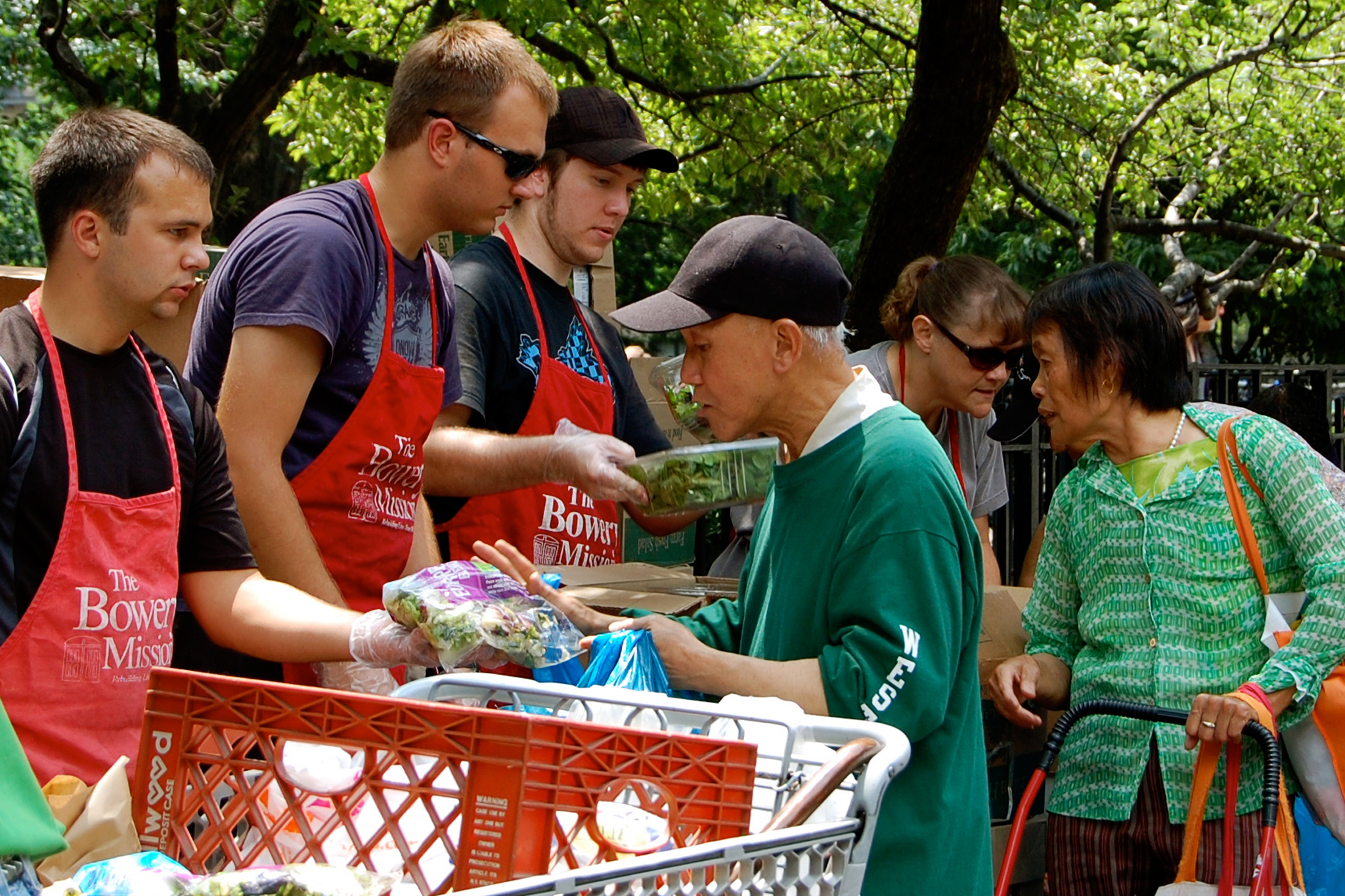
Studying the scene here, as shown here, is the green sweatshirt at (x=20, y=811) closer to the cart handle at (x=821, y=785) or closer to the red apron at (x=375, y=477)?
the cart handle at (x=821, y=785)

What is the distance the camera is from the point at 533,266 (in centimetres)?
374

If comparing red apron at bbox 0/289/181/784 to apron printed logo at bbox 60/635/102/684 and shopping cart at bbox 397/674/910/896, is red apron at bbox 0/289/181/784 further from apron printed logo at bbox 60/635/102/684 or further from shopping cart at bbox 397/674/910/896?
shopping cart at bbox 397/674/910/896

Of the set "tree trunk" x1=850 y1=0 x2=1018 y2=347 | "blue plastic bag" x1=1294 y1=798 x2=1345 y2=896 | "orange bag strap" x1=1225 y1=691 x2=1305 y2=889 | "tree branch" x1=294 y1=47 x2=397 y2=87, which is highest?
"tree branch" x1=294 y1=47 x2=397 y2=87

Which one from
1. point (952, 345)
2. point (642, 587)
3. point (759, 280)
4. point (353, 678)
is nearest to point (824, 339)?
point (759, 280)

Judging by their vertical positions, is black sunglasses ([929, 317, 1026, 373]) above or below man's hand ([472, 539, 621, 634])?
above

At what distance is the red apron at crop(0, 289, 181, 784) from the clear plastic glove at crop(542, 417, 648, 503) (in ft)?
2.95

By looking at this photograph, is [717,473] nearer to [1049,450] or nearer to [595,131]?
[595,131]

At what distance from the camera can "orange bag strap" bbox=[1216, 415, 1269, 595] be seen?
10.8 feet

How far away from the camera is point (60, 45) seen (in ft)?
29.7

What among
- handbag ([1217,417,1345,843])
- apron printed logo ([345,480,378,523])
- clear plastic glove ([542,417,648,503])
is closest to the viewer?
clear plastic glove ([542,417,648,503])

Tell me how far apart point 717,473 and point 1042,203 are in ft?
27.6

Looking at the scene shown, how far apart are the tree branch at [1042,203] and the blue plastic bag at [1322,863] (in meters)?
6.74

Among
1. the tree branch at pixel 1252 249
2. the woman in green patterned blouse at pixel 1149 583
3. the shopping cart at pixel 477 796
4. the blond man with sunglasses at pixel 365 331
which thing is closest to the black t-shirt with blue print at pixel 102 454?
the blond man with sunglasses at pixel 365 331

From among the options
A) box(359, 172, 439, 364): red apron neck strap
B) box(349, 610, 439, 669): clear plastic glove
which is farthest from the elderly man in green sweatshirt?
box(359, 172, 439, 364): red apron neck strap
